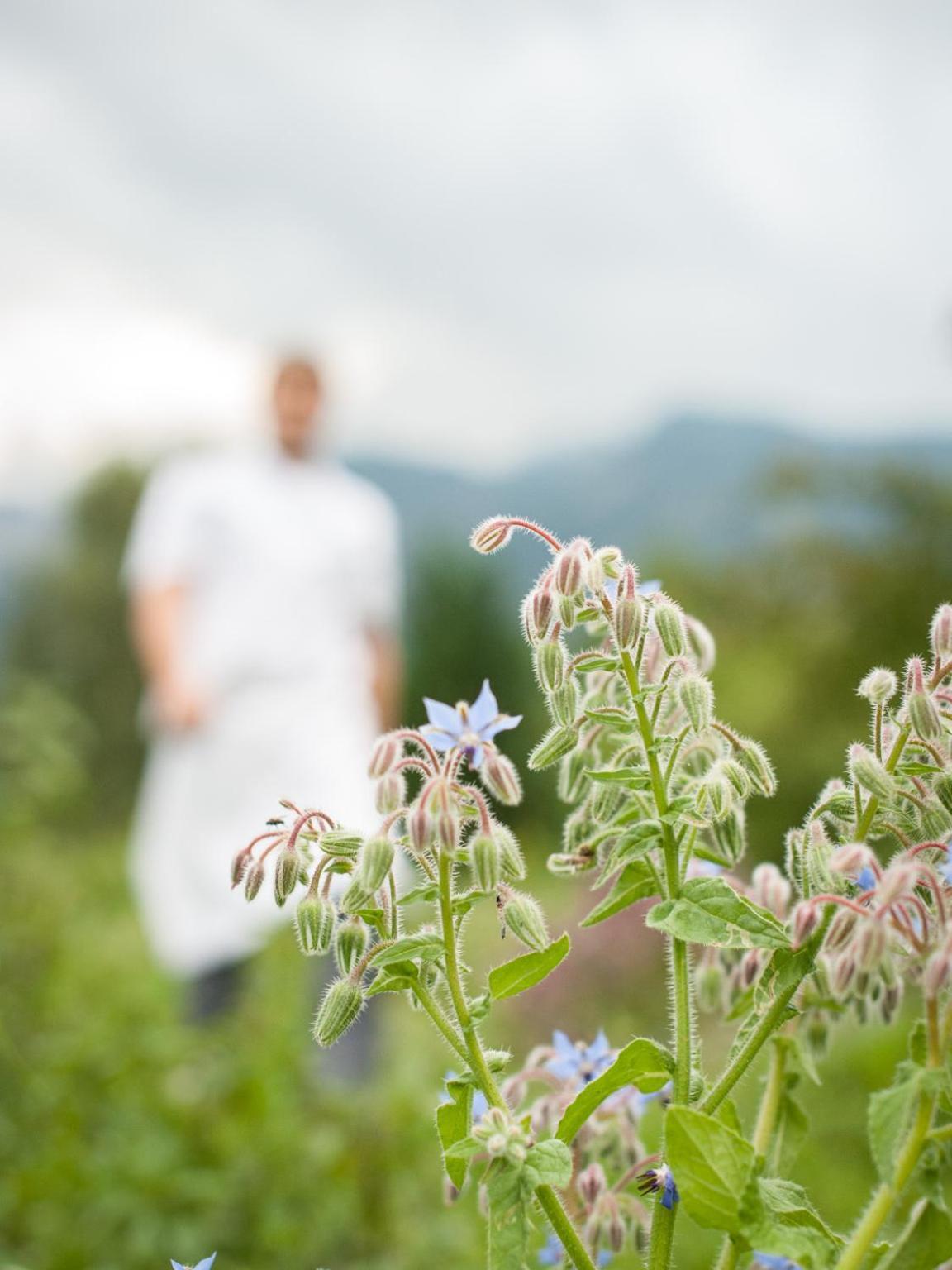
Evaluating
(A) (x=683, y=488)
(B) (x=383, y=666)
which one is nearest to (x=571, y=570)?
(B) (x=383, y=666)

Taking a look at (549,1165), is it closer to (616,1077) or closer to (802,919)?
(616,1077)

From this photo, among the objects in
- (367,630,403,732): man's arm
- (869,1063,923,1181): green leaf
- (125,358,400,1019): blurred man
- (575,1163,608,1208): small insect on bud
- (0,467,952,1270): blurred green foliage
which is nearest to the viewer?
(869,1063,923,1181): green leaf

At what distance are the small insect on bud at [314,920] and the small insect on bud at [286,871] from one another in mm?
31

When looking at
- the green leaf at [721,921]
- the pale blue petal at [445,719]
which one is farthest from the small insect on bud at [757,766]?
the pale blue petal at [445,719]

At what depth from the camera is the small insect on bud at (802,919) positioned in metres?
0.84

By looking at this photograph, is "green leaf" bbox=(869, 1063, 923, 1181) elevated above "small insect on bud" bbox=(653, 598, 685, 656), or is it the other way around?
"small insect on bud" bbox=(653, 598, 685, 656)

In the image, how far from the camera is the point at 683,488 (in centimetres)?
3544

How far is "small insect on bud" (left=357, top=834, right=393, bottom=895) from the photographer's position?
2.68 ft

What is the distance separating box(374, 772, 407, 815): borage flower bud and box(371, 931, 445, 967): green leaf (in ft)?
0.25

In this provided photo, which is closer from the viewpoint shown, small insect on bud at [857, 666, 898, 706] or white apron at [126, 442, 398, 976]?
small insect on bud at [857, 666, 898, 706]

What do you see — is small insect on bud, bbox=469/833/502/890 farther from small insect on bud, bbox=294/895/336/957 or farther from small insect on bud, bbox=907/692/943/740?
small insect on bud, bbox=907/692/943/740

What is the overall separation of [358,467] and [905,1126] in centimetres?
3568

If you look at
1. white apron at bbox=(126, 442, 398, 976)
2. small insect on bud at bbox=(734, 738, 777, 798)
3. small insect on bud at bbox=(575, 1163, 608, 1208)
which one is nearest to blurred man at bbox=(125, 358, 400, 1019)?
white apron at bbox=(126, 442, 398, 976)

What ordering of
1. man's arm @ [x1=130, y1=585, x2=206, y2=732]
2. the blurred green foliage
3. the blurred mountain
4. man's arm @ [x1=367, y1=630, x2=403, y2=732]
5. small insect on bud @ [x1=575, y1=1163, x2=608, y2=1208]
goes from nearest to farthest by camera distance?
small insect on bud @ [x1=575, y1=1163, x2=608, y2=1208]
the blurred green foliage
man's arm @ [x1=130, y1=585, x2=206, y2=732]
man's arm @ [x1=367, y1=630, x2=403, y2=732]
the blurred mountain
